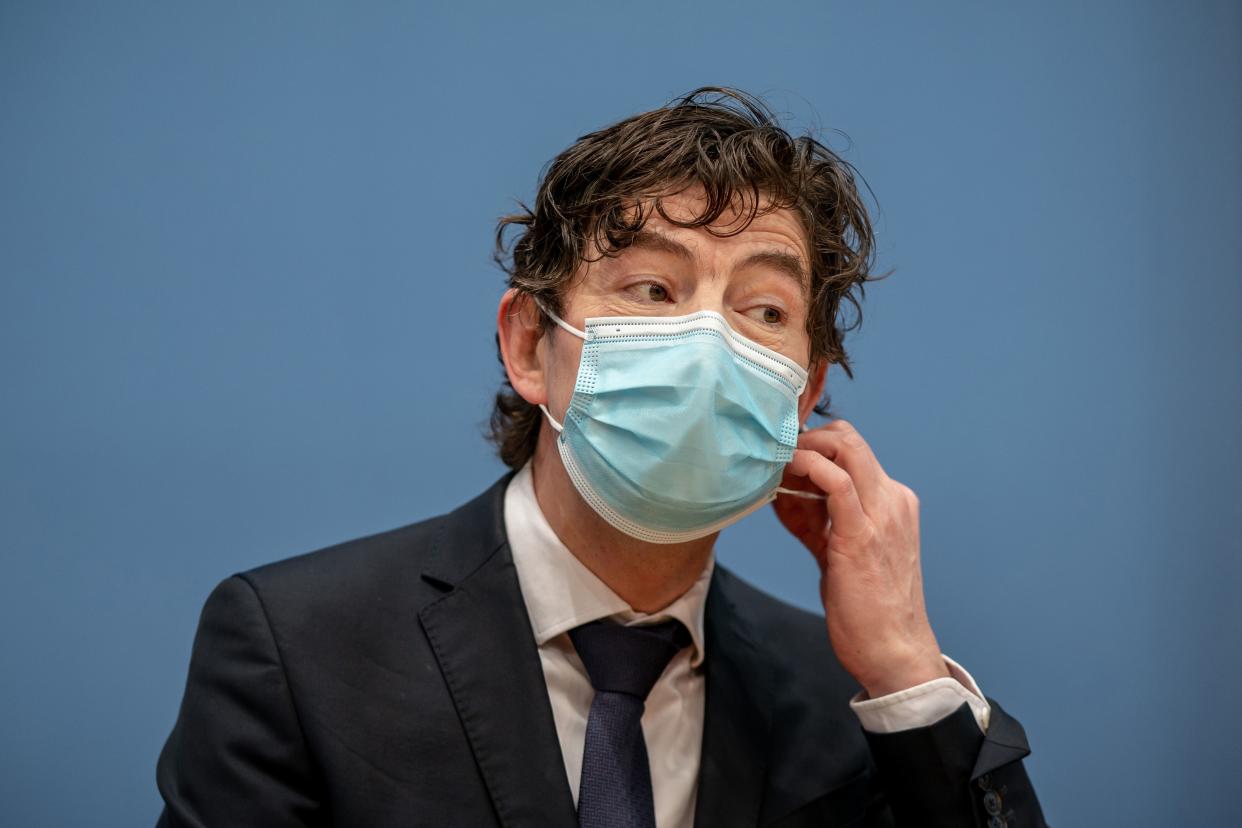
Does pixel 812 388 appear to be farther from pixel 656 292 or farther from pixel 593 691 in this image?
pixel 593 691

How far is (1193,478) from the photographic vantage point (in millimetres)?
2877

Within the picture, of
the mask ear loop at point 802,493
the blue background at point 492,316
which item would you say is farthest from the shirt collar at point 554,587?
the blue background at point 492,316

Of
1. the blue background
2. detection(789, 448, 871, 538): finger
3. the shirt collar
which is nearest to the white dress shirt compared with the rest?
the shirt collar

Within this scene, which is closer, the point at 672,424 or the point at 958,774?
the point at 672,424

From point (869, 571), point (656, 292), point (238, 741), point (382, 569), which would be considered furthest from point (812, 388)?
point (238, 741)

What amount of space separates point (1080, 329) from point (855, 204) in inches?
35.1

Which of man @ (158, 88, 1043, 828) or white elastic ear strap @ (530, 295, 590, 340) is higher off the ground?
white elastic ear strap @ (530, 295, 590, 340)

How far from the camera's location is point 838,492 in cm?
212

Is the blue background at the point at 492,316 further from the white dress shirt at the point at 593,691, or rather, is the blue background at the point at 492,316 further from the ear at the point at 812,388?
the white dress shirt at the point at 593,691

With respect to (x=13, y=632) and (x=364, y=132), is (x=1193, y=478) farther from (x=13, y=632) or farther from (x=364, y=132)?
(x=13, y=632)

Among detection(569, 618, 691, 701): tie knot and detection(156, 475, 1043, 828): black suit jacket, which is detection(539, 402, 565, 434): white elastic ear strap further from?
detection(569, 618, 691, 701): tie knot

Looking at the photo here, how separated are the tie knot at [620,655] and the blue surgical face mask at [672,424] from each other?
21 cm

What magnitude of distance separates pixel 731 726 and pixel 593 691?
0.91 ft

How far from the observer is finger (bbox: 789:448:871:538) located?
6.95 ft
